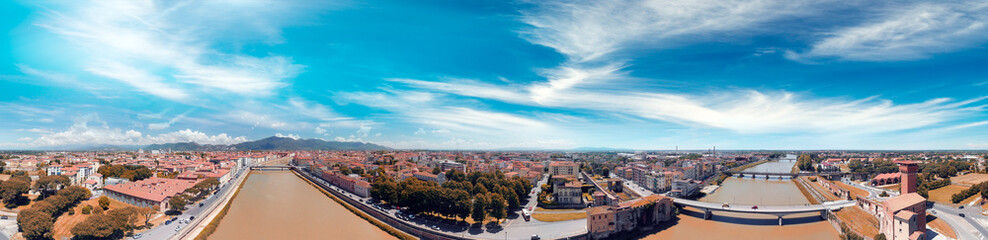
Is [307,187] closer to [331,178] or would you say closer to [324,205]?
[331,178]

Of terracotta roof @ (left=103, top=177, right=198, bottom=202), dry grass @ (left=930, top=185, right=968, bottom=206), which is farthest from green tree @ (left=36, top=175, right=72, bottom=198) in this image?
dry grass @ (left=930, top=185, right=968, bottom=206)

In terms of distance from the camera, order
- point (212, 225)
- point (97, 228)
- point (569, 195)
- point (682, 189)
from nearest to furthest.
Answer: point (97, 228) < point (212, 225) < point (569, 195) < point (682, 189)

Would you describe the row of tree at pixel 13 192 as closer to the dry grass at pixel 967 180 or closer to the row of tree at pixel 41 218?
the row of tree at pixel 41 218

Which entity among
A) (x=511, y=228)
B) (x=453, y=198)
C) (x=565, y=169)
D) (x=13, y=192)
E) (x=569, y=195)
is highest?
(x=453, y=198)

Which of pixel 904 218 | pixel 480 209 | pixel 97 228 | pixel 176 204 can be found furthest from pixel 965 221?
pixel 176 204

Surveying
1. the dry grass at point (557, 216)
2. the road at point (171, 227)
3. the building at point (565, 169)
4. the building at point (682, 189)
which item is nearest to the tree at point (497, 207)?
the dry grass at point (557, 216)

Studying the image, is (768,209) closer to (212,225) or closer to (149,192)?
(212,225)

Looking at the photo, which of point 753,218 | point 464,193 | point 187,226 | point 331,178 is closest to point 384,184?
point 464,193

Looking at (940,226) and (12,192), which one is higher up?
(12,192)
